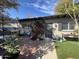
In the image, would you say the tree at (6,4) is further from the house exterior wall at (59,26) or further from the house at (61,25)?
the house exterior wall at (59,26)

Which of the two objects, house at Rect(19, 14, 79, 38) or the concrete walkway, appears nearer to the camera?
the concrete walkway

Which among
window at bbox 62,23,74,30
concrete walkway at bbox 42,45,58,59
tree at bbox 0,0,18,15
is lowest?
concrete walkway at bbox 42,45,58,59

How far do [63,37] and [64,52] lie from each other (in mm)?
10150

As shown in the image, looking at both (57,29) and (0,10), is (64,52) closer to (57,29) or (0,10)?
(0,10)

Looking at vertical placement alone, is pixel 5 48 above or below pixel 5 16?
below

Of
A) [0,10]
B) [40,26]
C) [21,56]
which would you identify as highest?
[0,10]

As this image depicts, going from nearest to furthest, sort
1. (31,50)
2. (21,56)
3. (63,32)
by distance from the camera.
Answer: (21,56)
(31,50)
(63,32)

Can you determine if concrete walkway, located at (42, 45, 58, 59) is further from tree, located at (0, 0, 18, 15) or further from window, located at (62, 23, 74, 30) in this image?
window, located at (62, 23, 74, 30)

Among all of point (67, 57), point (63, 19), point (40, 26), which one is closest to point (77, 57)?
point (67, 57)

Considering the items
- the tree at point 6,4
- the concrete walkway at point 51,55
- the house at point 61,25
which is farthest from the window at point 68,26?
the tree at point 6,4

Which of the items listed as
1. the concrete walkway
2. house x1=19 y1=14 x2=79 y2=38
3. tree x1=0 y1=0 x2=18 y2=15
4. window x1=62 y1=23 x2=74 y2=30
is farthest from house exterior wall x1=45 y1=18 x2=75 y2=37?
tree x1=0 y1=0 x2=18 y2=15

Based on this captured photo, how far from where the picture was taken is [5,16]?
14312mm

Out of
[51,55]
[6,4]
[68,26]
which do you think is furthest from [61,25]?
[6,4]

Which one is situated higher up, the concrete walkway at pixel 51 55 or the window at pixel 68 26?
the window at pixel 68 26
